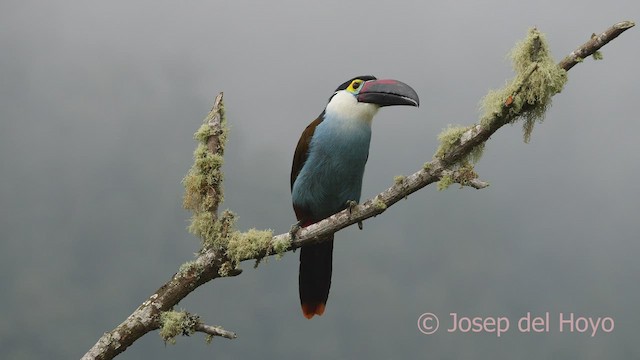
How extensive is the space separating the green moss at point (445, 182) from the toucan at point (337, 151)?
1.12 metres

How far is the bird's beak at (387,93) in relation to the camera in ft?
20.2

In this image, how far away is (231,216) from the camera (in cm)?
649

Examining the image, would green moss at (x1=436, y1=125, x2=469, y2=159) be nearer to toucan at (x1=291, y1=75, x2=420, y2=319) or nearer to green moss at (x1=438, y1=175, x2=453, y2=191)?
green moss at (x1=438, y1=175, x2=453, y2=191)

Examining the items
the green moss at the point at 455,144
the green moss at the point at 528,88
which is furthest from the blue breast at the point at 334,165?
the green moss at the point at 528,88

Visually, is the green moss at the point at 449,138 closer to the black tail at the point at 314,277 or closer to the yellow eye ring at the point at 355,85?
the yellow eye ring at the point at 355,85

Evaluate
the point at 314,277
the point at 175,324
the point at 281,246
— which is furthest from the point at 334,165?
the point at 175,324

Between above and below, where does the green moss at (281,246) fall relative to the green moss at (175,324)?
above

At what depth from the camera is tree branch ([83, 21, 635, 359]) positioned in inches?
208

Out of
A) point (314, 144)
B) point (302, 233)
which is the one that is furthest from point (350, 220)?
point (314, 144)

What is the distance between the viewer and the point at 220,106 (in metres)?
6.82

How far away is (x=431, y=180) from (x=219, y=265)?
2001 mm

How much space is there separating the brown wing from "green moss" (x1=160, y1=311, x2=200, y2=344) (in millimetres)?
1519

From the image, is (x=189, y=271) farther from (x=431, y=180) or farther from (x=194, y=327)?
(x=431, y=180)

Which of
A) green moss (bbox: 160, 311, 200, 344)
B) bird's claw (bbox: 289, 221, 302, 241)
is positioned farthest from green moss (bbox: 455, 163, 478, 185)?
green moss (bbox: 160, 311, 200, 344)
